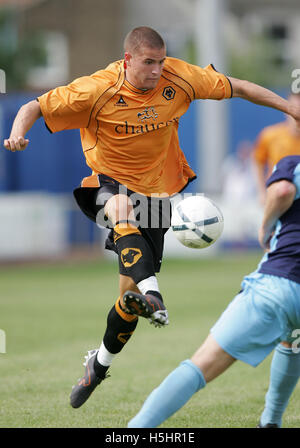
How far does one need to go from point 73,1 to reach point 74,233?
1635cm

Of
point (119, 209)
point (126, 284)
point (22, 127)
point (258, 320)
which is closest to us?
point (258, 320)

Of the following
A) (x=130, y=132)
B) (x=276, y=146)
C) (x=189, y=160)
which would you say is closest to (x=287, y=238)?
(x=130, y=132)

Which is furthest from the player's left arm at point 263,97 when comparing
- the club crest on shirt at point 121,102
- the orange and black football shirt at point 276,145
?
the orange and black football shirt at point 276,145

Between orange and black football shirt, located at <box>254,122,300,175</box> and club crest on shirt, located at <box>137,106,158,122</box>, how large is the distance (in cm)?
513

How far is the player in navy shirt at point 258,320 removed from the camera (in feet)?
14.6

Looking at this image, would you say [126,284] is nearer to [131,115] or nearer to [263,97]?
[131,115]

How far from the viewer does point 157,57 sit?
19.2 ft

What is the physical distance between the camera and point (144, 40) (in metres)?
5.82

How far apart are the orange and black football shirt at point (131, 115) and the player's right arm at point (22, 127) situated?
76 mm

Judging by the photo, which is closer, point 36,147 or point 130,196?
point 130,196

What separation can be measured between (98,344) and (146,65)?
430cm

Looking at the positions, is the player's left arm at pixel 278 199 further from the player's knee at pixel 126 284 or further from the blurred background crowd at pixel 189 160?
the blurred background crowd at pixel 189 160
